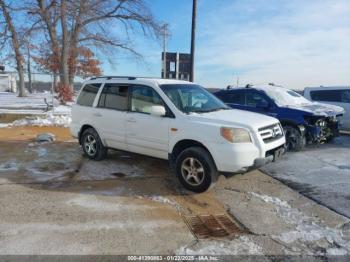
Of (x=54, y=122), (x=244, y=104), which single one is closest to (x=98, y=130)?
(x=244, y=104)

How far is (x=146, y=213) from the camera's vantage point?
4.61 meters

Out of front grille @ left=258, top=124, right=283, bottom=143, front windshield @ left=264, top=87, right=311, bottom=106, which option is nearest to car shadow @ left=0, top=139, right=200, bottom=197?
front grille @ left=258, top=124, right=283, bottom=143

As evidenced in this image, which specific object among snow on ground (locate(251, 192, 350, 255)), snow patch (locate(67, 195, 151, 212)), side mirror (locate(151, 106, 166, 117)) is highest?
side mirror (locate(151, 106, 166, 117))

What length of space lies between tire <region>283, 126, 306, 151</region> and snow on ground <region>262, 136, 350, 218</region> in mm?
188

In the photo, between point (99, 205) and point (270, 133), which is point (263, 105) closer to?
point (270, 133)

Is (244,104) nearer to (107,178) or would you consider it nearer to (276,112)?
(276,112)

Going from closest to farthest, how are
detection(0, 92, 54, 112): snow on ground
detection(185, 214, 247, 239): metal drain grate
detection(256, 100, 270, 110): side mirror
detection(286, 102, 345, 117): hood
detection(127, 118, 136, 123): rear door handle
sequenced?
detection(185, 214, 247, 239): metal drain grate
detection(127, 118, 136, 123): rear door handle
detection(286, 102, 345, 117): hood
detection(256, 100, 270, 110): side mirror
detection(0, 92, 54, 112): snow on ground

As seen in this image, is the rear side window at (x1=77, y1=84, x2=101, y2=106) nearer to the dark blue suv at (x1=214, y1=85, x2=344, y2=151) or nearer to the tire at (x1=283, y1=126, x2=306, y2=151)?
the dark blue suv at (x1=214, y1=85, x2=344, y2=151)

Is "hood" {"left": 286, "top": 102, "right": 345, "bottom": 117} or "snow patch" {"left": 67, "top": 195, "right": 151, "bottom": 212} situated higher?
"hood" {"left": 286, "top": 102, "right": 345, "bottom": 117}

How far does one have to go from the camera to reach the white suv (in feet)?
16.7

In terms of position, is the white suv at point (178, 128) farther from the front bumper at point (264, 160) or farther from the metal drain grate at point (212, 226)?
the metal drain grate at point (212, 226)

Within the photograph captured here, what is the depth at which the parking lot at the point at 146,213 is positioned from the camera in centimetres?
369

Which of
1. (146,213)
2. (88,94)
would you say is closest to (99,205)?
(146,213)

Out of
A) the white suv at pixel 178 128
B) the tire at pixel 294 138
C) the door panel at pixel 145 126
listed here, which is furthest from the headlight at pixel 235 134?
the tire at pixel 294 138
